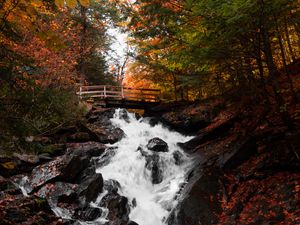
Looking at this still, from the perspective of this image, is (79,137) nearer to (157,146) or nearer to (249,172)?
(157,146)

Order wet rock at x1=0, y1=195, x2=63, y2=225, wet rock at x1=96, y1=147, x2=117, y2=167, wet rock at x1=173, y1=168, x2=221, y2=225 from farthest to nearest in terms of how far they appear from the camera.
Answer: wet rock at x1=96, y1=147, x2=117, y2=167
wet rock at x1=173, y1=168, x2=221, y2=225
wet rock at x1=0, y1=195, x2=63, y2=225

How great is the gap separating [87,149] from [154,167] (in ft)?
11.7

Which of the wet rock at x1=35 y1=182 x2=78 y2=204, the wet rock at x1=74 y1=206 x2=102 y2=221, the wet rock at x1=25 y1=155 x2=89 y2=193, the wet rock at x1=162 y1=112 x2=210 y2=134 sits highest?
the wet rock at x1=162 y1=112 x2=210 y2=134

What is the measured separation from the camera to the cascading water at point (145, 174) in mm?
9734

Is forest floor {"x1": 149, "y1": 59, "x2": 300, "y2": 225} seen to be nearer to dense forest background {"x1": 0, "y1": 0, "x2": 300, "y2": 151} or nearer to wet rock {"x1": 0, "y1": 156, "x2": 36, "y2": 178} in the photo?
dense forest background {"x1": 0, "y1": 0, "x2": 300, "y2": 151}

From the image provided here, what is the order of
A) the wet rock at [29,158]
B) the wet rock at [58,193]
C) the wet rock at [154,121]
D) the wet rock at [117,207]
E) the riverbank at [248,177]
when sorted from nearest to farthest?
1. the riverbank at [248,177]
2. the wet rock at [117,207]
3. the wet rock at [58,193]
4. the wet rock at [29,158]
5. the wet rock at [154,121]

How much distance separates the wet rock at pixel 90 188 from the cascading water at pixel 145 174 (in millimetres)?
918

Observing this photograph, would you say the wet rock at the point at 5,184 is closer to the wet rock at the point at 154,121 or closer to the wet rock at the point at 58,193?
the wet rock at the point at 58,193

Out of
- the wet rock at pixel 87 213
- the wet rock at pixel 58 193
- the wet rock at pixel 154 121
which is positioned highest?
the wet rock at pixel 154 121

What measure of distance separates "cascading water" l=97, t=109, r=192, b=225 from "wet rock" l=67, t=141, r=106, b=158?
64 cm

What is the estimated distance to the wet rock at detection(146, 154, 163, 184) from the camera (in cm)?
1188

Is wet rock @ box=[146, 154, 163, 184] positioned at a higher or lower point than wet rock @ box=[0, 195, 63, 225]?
higher

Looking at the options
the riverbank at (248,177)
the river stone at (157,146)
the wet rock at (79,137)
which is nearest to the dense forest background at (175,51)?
the riverbank at (248,177)

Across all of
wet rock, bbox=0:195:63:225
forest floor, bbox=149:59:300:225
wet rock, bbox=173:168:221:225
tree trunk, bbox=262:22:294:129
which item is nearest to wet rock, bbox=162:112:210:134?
forest floor, bbox=149:59:300:225
